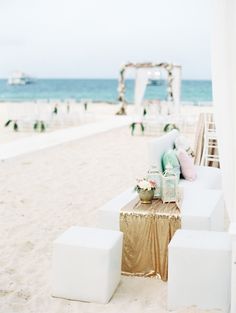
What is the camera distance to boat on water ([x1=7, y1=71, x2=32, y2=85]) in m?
59.8

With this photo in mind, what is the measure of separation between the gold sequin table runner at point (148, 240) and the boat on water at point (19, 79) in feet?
186

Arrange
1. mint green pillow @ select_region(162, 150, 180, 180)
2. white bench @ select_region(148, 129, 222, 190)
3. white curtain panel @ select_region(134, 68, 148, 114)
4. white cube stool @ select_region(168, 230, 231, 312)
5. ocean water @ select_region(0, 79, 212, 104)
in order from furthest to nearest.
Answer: ocean water @ select_region(0, 79, 212, 104)
white curtain panel @ select_region(134, 68, 148, 114)
mint green pillow @ select_region(162, 150, 180, 180)
white bench @ select_region(148, 129, 222, 190)
white cube stool @ select_region(168, 230, 231, 312)

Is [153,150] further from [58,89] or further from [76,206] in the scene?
[58,89]

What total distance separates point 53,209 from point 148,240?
2.08 m

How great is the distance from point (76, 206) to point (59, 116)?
31.0ft

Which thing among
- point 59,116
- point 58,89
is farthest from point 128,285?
point 58,89

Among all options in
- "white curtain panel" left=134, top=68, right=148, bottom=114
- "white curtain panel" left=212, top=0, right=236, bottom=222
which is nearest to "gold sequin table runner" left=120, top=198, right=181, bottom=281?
"white curtain panel" left=212, top=0, right=236, bottom=222

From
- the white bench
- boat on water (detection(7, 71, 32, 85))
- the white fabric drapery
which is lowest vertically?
the white bench

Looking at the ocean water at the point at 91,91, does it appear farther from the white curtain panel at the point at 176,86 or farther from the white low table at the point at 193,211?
the white low table at the point at 193,211

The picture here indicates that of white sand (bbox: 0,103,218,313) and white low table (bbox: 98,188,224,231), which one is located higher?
white low table (bbox: 98,188,224,231)

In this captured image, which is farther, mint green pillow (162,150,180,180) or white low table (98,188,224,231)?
mint green pillow (162,150,180,180)

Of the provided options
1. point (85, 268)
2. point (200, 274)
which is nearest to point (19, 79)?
point (85, 268)

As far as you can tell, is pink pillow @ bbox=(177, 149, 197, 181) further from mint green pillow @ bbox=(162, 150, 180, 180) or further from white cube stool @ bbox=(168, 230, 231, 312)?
white cube stool @ bbox=(168, 230, 231, 312)

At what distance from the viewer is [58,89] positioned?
55.5 metres
